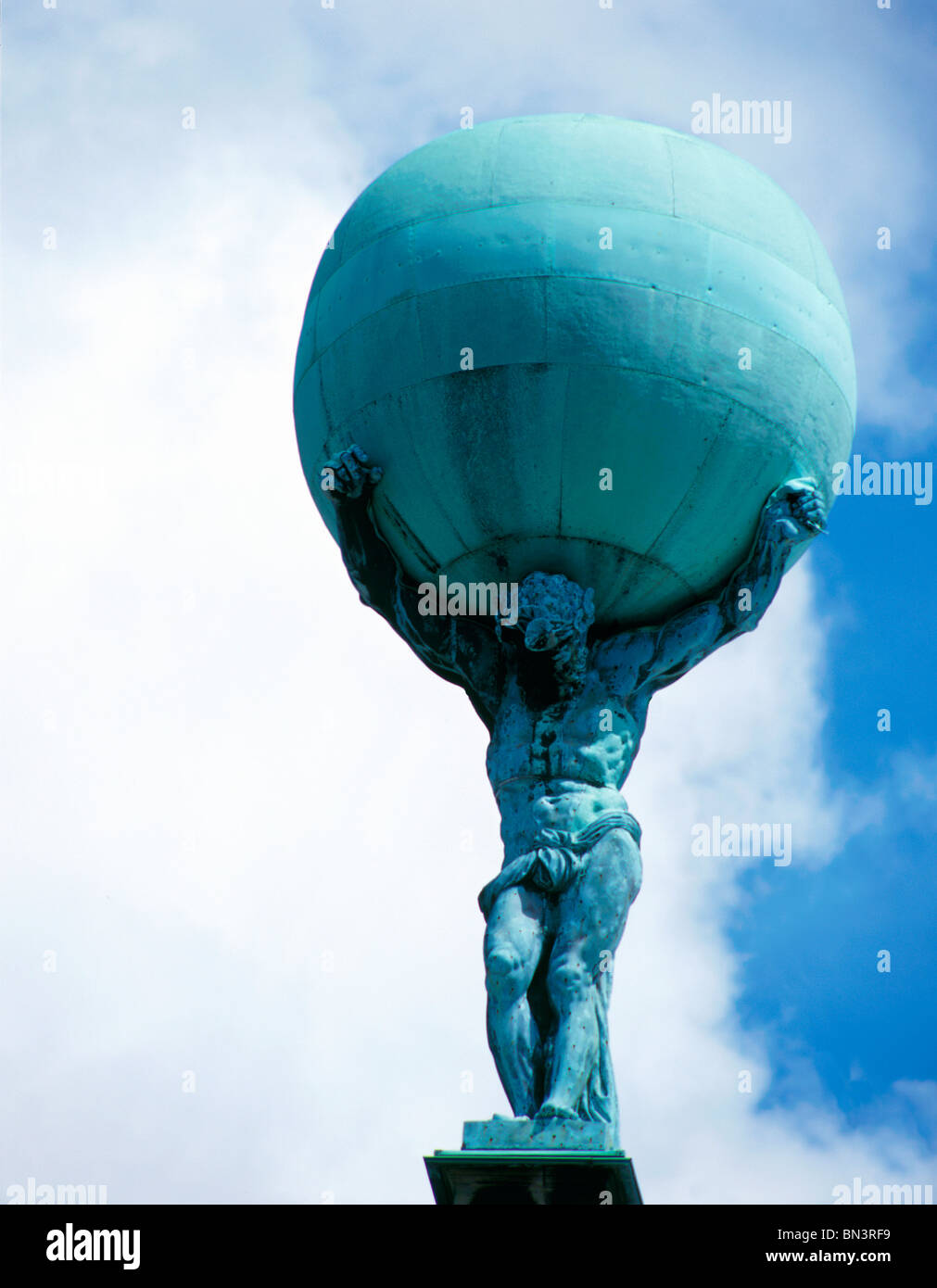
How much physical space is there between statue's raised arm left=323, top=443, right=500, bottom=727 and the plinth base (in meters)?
4.67

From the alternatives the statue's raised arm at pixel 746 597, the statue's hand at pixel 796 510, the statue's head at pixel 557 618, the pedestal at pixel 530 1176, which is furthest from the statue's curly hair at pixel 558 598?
the pedestal at pixel 530 1176

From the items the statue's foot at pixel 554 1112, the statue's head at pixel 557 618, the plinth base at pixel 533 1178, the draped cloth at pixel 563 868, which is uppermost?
the statue's head at pixel 557 618

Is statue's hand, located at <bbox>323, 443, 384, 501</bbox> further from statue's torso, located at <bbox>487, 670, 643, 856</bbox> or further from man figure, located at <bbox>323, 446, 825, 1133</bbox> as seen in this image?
statue's torso, located at <bbox>487, 670, 643, 856</bbox>

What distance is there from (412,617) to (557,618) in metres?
1.71

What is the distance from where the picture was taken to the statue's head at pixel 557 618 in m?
22.5

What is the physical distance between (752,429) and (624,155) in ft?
9.04

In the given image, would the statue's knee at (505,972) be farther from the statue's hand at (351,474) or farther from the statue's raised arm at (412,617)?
the statue's hand at (351,474)

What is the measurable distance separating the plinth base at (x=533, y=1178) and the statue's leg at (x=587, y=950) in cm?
82

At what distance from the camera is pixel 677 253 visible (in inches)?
890

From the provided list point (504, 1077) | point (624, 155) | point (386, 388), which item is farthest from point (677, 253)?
point (504, 1077)

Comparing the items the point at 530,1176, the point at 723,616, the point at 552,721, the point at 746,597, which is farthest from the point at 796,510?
the point at 530,1176

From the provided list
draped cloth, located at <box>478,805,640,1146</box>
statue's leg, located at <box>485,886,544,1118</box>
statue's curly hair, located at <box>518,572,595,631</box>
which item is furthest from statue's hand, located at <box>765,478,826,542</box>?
statue's leg, located at <box>485,886,544,1118</box>

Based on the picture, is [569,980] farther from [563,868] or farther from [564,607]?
[564,607]

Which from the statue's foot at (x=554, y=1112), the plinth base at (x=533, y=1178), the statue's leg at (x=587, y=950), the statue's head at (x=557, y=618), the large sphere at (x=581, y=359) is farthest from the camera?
the statue's head at (x=557, y=618)
